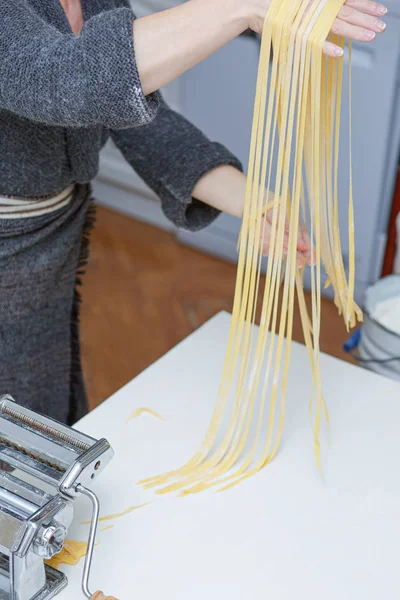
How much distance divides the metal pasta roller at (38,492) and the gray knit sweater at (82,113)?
0.34 meters

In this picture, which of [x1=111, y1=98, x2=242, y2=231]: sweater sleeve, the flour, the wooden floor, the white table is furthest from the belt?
the wooden floor

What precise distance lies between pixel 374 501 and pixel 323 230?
13.7 inches

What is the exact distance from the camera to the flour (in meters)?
1.74

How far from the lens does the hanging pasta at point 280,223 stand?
895 millimetres

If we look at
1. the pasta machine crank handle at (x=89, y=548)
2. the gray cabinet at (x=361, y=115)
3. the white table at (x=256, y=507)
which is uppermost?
the pasta machine crank handle at (x=89, y=548)

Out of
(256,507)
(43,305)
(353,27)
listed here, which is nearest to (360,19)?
(353,27)

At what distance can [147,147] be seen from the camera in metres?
1.32

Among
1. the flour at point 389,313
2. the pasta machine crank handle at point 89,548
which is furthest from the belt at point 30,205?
the flour at point 389,313

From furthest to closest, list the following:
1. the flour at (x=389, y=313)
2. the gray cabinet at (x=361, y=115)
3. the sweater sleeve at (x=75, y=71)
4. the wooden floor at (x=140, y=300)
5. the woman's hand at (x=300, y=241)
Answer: the wooden floor at (x=140, y=300) < the gray cabinet at (x=361, y=115) < the flour at (x=389, y=313) < the woman's hand at (x=300, y=241) < the sweater sleeve at (x=75, y=71)

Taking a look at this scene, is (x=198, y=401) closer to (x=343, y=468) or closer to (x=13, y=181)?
(x=343, y=468)

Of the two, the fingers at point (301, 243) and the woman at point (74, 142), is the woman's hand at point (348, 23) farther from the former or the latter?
the fingers at point (301, 243)

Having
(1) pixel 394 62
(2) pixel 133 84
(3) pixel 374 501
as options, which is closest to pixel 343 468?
(3) pixel 374 501

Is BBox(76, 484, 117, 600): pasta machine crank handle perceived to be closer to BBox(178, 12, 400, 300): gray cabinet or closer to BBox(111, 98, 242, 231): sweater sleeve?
BBox(111, 98, 242, 231): sweater sleeve

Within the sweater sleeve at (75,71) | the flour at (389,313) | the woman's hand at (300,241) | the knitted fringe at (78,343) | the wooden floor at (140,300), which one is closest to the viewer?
the sweater sleeve at (75,71)
